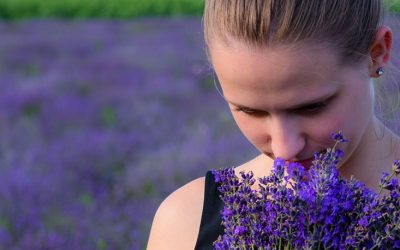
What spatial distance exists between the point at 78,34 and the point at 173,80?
5.38m

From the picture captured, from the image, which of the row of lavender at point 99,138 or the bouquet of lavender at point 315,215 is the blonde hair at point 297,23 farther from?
the row of lavender at point 99,138

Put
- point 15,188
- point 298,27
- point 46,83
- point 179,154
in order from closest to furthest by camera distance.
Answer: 1. point 298,27
2. point 15,188
3. point 179,154
4. point 46,83

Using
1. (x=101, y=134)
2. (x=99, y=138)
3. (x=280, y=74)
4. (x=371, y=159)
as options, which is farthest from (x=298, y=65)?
(x=101, y=134)

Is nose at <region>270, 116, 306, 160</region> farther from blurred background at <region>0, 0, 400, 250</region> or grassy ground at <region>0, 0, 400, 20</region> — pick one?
grassy ground at <region>0, 0, 400, 20</region>

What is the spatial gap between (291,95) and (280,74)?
60 mm

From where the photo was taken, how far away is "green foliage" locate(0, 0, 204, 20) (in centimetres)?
2467

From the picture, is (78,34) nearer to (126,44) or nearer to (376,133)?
(126,44)

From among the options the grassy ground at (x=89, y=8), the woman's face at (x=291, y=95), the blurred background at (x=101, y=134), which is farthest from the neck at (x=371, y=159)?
→ the grassy ground at (x=89, y=8)

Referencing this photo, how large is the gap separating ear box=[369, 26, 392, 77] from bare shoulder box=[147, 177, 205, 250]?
72cm

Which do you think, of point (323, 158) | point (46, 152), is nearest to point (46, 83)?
point (46, 152)

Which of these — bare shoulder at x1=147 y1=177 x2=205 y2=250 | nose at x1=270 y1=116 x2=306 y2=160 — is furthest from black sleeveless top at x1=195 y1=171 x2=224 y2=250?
nose at x1=270 y1=116 x2=306 y2=160

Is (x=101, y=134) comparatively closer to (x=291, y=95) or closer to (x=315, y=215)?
(x=291, y=95)

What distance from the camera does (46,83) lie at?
1123 centimetres

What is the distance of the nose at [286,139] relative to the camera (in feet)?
7.97
